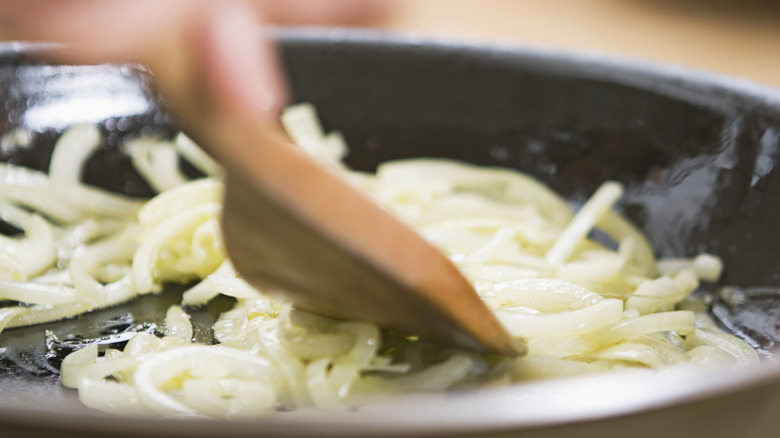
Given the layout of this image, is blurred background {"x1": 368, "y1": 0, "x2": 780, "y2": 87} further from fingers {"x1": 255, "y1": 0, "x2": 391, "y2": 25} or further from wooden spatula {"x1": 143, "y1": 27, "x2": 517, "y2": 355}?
wooden spatula {"x1": 143, "y1": 27, "x2": 517, "y2": 355}

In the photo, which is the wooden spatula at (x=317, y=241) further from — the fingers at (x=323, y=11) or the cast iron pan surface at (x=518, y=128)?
the fingers at (x=323, y=11)

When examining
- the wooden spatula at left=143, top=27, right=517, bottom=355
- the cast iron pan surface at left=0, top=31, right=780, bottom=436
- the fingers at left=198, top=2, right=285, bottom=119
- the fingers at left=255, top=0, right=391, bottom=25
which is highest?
the fingers at left=255, top=0, right=391, bottom=25

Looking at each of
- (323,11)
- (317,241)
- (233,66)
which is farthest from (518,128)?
(323,11)

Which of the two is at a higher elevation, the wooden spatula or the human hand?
the human hand

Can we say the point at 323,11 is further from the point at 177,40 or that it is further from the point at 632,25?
the point at 177,40

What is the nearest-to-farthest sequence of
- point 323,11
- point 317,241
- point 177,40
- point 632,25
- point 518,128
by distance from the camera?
point 177,40 → point 317,241 → point 518,128 → point 323,11 → point 632,25

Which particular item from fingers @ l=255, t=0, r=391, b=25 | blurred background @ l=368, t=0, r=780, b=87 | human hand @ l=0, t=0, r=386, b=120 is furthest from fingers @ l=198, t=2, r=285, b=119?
blurred background @ l=368, t=0, r=780, b=87

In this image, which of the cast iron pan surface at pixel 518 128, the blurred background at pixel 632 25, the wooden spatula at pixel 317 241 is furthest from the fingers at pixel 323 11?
the wooden spatula at pixel 317 241
